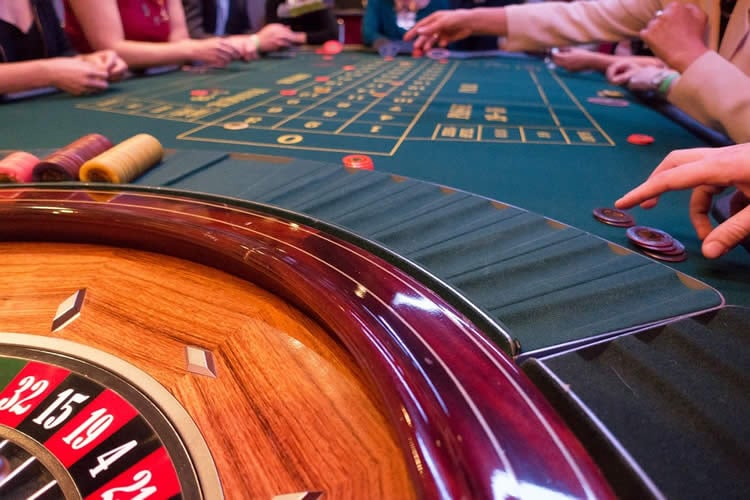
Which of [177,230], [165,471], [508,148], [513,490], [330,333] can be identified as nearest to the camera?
[513,490]

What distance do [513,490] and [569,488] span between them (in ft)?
0.16

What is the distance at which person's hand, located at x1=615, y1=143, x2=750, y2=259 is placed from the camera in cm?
88

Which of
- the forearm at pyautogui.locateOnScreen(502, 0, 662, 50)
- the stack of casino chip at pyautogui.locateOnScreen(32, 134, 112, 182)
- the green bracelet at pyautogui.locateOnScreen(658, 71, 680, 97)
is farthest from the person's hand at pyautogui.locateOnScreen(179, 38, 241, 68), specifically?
the green bracelet at pyautogui.locateOnScreen(658, 71, 680, 97)

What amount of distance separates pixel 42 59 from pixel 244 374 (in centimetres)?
328

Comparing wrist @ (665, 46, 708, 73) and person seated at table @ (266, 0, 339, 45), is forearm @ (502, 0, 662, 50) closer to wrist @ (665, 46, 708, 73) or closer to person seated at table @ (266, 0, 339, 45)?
wrist @ (665, 46, 708, 73)

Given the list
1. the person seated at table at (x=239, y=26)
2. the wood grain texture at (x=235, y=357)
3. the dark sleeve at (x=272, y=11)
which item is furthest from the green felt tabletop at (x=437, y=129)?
the dark sleeve at (x=272, y=11)

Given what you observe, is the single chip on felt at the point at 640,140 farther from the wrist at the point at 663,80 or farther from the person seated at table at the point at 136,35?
the person seated at table at the point at 136,35

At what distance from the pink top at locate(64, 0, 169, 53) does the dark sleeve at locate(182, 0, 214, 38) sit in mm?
1212

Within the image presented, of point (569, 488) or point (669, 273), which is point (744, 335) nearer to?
point (669, 273)

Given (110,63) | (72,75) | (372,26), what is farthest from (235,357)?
(372,26)

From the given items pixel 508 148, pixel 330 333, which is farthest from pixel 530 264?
pixel 508 148

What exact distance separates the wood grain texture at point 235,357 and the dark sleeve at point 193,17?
513 cm

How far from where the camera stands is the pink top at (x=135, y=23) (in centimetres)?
379

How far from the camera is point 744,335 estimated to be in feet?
2.21
